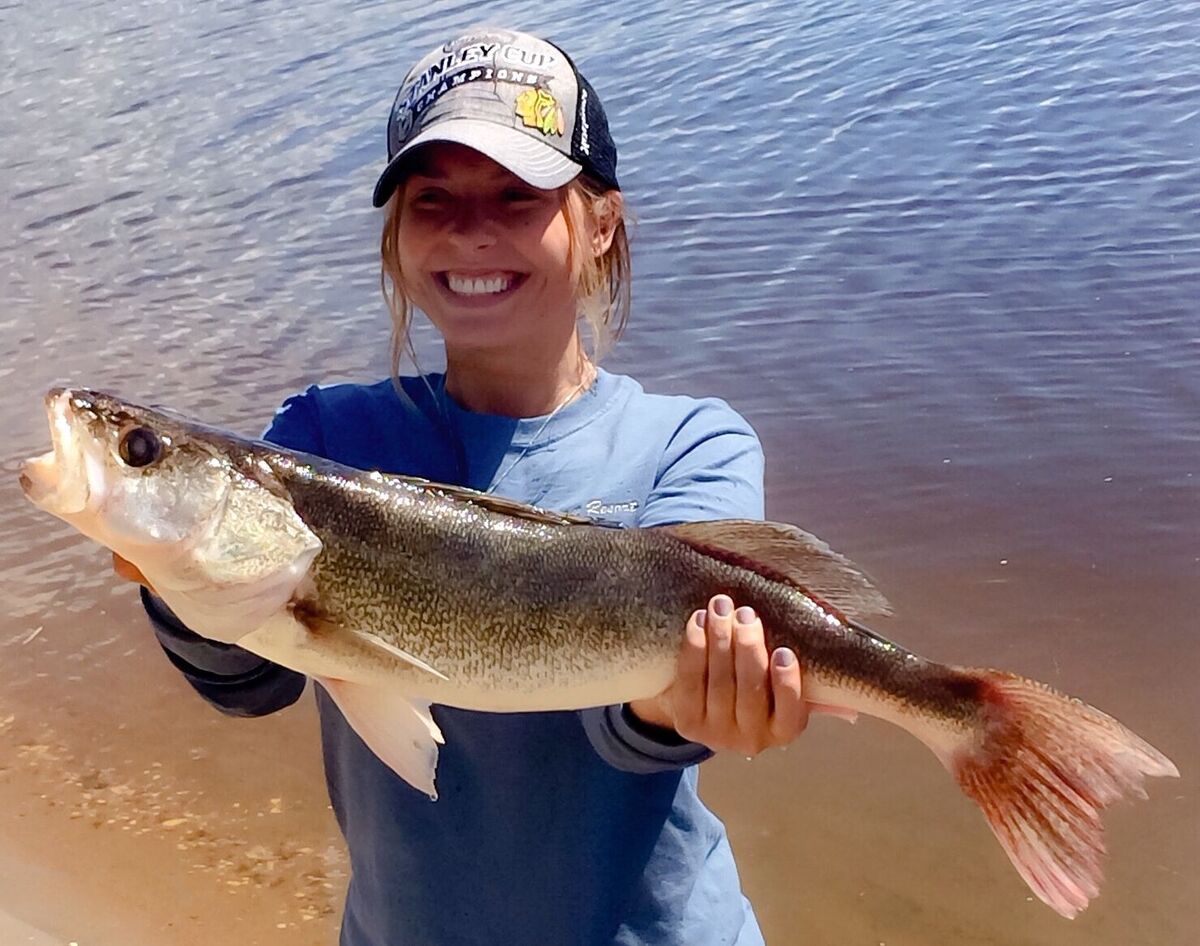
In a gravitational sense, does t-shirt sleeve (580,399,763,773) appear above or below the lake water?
above

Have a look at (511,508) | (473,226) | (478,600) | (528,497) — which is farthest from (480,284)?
(478,600)

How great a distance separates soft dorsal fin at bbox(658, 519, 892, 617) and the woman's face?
64cm

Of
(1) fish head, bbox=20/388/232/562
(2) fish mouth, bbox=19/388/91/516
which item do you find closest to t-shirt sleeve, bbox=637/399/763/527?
(1) fish head, bbox=20/388/232/562

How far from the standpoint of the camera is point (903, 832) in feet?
14.1

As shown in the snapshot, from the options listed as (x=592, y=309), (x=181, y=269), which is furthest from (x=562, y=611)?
(x=181, y=269)

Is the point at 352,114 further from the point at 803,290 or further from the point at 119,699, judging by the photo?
the point at 119,699

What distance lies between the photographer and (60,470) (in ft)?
6.81

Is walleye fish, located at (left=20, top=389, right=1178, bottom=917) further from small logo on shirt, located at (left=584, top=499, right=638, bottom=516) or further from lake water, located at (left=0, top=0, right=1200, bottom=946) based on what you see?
lake water, located at (left=0, top=0, right=1200, bottom=946)

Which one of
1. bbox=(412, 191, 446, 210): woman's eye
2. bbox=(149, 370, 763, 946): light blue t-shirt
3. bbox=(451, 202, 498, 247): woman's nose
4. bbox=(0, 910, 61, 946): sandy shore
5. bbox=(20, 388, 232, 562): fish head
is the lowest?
bbox=(0, 910, 61, 946): sandy shore

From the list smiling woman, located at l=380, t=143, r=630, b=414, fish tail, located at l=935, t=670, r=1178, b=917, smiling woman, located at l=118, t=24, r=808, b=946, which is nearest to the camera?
fish tail, located at l=935, t=670, r=1178, b=917

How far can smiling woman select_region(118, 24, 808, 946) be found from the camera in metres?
2.25

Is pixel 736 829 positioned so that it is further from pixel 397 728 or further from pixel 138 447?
pixel 138 447

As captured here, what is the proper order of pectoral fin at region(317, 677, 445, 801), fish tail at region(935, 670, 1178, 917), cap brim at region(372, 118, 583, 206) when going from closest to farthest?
fish tail at region(935, 670, 1178, 917) < pectoral fin at region(317, 677, 445, 801) < cap brim at region(372, 118, 583, 206)

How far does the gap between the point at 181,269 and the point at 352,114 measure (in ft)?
11.2
